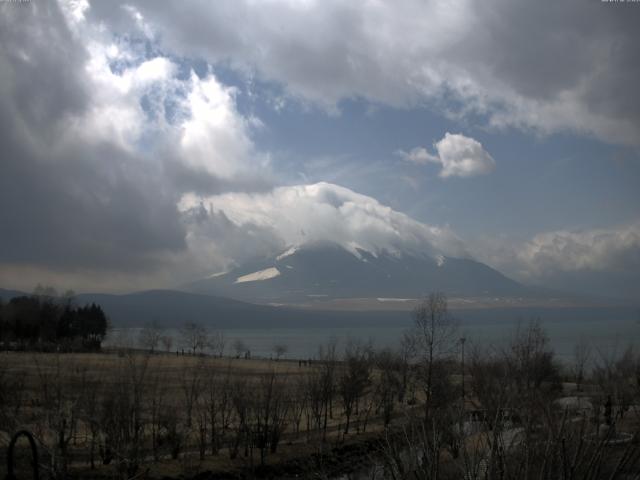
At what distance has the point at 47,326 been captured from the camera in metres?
125

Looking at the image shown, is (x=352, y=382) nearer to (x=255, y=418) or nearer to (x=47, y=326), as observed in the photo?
(x=255, y=418)

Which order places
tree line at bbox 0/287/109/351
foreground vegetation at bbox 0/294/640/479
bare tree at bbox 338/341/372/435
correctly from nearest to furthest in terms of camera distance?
1. foreground vegetation at bbox 0/294/640/479
2. bare tree at bbox 338/341/372/435
3. tree line at bbox 0/287/109/351

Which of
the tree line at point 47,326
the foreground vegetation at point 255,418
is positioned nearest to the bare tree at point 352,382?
the foreground vegetation at point 255,418

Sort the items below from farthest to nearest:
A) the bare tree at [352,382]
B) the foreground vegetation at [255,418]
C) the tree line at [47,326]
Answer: the tree line at [47,326] < the bare tree at [352,382] < the foreground vegetation at [255,418]

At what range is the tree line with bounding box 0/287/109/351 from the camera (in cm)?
11500

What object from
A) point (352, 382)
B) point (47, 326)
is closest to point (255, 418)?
point (352, 382)

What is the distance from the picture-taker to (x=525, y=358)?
42438 millimetres

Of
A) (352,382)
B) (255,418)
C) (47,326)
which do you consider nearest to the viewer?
(255,418)

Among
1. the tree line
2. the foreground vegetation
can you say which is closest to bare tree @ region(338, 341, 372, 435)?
the foreground vegetation

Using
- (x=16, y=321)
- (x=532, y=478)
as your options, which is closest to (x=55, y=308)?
(x=16, y=321)

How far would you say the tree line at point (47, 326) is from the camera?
115000mm

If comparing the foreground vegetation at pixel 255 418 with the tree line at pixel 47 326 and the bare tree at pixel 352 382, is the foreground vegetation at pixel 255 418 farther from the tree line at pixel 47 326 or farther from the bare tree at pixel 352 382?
the tree line at pixel 47 326

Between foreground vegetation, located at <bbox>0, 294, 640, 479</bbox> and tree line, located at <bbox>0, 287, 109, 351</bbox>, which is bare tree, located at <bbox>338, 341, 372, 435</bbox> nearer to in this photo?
foreground vegetation, located at <bbox>0, 294, 640, 479</bbox>

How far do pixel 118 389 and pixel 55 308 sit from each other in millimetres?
115878
